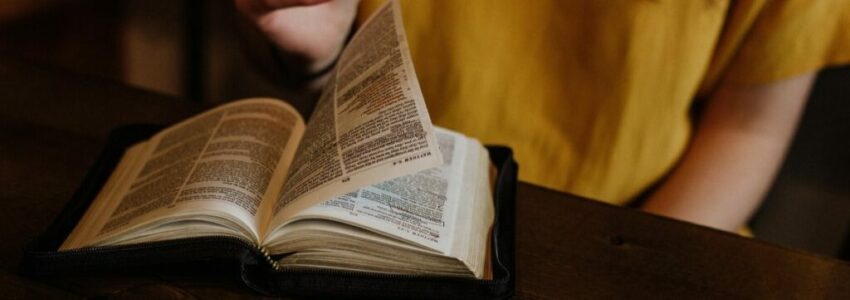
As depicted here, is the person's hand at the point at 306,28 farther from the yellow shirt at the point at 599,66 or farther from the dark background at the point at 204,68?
the dark background at the point at 204,68

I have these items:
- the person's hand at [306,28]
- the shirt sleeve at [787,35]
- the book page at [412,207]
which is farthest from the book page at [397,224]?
the shirt sleeve at [787,35]

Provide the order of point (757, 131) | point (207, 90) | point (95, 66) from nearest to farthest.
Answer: point (757, 131) → point (207, 90) → point (95, 66)

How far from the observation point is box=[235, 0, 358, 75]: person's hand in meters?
0.72

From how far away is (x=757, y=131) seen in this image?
30.0 inches

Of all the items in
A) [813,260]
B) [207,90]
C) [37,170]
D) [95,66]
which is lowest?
[813,260]

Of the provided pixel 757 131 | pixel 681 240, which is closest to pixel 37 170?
pixel 681 240

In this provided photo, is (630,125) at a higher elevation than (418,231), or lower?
higher

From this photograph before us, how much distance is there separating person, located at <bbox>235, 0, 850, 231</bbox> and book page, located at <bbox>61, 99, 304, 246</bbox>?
140 millimetres

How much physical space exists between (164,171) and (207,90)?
819 millimetres

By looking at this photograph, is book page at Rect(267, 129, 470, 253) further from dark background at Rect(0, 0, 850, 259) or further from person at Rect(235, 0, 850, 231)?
dark background at Rect(0, 0, 850, 259)

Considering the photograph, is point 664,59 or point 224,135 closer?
point 224,135

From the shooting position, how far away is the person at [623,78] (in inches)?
29.1

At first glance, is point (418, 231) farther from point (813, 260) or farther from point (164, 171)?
point (813, 260)

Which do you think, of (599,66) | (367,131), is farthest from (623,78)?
(367,131)
